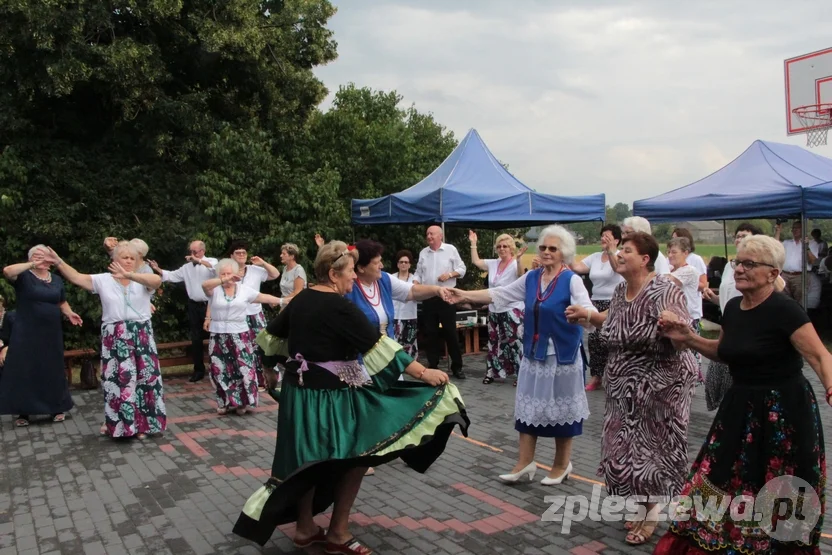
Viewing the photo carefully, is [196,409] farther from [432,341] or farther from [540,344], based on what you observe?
[540,344]

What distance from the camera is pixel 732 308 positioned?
3.66 meters

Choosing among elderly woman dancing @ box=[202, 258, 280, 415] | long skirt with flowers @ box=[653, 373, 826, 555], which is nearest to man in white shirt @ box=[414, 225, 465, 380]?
elderly woman dancing @ box=[202, 258, 280, 415]

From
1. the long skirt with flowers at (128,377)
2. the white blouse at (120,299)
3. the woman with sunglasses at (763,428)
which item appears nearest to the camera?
the woman with sunglasses at (763,428)

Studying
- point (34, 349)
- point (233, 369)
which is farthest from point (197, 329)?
point (34, 349)

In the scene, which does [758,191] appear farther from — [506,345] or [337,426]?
[337,426]

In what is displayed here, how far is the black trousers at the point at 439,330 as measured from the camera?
998 cm

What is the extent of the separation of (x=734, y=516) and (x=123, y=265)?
214 inches

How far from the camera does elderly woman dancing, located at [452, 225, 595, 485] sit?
502 cm

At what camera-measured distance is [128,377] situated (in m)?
6.77

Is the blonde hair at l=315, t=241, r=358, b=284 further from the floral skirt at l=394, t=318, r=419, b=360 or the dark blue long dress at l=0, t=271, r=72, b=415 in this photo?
the floral skirt at l=394, t=318, r=419, b=360

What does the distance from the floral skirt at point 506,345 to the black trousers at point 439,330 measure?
0.53m

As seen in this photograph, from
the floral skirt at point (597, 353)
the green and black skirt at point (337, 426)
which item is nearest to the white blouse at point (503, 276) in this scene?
the floral skirt at point (597, 353)

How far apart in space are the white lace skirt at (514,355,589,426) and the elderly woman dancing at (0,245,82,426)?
525cm

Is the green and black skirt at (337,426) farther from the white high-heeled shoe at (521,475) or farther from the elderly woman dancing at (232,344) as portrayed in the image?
the elderly woman dancing at (232,344)
